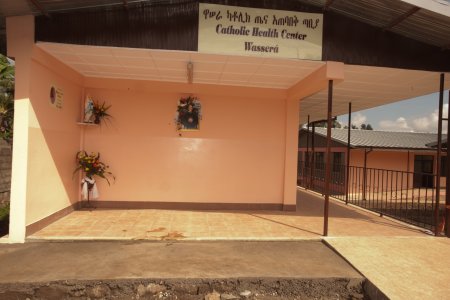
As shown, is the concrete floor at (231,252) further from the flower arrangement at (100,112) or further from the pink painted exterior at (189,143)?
the flower arrangement at (100,112)

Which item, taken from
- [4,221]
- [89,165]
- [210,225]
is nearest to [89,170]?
[89,165]

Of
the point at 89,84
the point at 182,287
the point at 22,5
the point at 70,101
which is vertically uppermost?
the point at 22,5

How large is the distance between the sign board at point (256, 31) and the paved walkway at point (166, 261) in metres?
2.86

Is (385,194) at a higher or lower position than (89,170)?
lower

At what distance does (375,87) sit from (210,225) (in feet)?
14.5

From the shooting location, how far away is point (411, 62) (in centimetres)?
561

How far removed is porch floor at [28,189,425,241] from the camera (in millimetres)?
5387

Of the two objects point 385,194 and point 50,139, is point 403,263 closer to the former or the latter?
point 50,139

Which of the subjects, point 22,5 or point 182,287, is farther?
point 22,5

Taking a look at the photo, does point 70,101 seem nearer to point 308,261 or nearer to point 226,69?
point 226,69

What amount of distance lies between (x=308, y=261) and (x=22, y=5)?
502 centimetres

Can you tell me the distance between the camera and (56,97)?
5.95 m

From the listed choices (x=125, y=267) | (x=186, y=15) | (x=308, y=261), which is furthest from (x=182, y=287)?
(x=186, y=15)

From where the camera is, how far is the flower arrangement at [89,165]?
6.93 m
